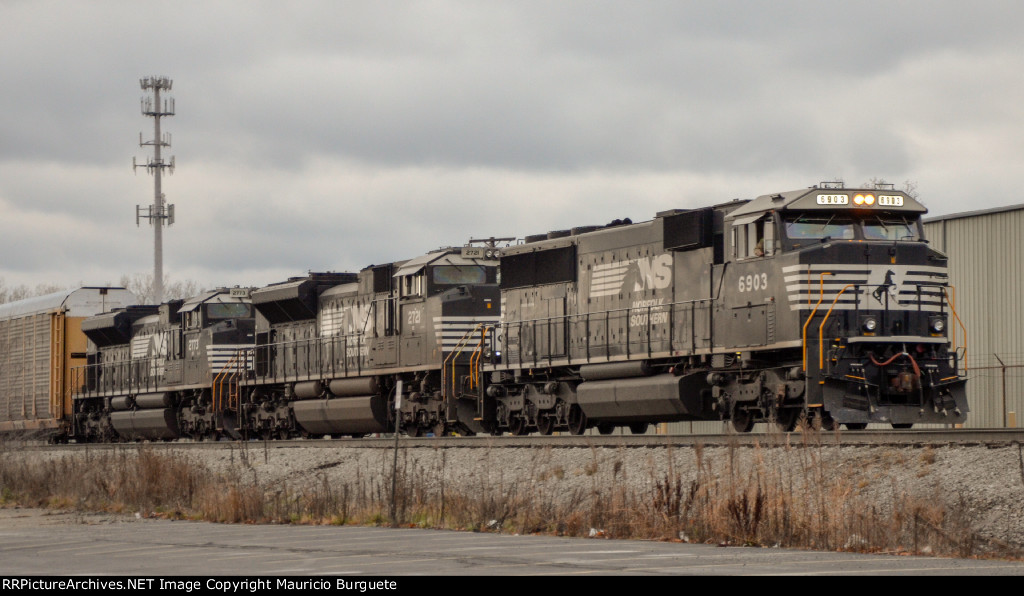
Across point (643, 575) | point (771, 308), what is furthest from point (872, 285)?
point (643, 575)

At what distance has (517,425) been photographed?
963 inches

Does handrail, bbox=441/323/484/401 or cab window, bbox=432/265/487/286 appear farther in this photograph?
cab window, bbox=432/265/487/286

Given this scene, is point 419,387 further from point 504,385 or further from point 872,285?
point 872,285

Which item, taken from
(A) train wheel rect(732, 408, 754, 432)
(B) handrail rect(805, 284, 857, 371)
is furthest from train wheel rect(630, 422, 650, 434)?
(B) handrail rect(805, 284, 857, 371)

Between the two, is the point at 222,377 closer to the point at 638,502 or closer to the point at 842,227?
the point at 842,227

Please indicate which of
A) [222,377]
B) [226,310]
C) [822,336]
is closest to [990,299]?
[822,336]

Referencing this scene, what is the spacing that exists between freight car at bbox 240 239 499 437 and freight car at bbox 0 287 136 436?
9.77m

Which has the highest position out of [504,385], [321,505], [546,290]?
[546,290]

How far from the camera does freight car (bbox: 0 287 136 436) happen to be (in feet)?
133

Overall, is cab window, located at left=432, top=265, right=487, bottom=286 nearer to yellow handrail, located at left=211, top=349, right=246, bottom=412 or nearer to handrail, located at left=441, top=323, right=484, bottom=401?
handrail, located at left=441, top=323, right=484, bottom=401

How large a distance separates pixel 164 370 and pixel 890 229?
946 inches

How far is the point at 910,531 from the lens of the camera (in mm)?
12078
